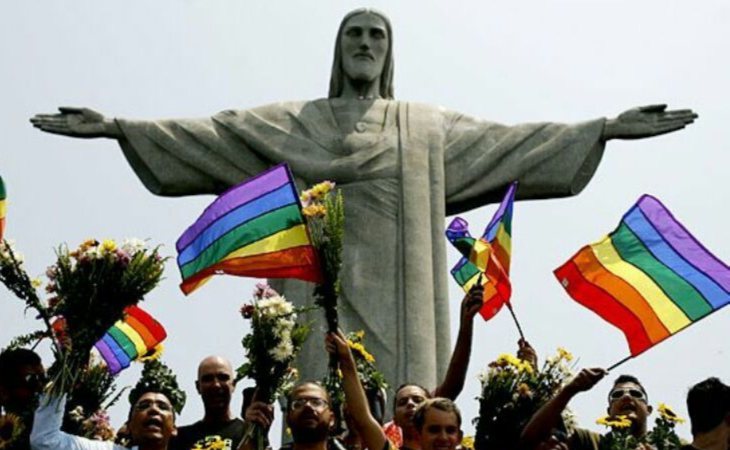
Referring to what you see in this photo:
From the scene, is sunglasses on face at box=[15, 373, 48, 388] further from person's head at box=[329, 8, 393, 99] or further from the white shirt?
person's head at box=[329, 8, 393, 99]


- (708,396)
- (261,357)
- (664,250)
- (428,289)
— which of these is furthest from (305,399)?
(428,289)

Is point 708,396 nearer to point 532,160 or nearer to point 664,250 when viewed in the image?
point 664,250

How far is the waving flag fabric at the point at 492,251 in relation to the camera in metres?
14.6

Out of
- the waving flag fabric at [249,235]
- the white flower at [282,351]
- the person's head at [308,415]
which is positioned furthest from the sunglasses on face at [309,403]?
the waving flag fabric at [249,235]

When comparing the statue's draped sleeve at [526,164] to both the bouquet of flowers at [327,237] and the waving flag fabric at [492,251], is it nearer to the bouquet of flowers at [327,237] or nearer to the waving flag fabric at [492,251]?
the waving flag fabric at [492,251]

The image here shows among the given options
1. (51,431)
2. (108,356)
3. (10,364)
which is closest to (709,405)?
(51,431)

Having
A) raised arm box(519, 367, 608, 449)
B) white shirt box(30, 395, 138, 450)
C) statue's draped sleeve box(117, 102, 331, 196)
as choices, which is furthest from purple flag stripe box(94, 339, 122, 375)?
raised arm box(519, 367, 608, 449)

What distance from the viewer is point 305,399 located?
11.7 metres

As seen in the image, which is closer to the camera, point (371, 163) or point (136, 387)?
point (136, 387)

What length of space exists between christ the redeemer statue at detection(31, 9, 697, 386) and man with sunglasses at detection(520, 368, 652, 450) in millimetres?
5405

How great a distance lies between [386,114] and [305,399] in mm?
8317

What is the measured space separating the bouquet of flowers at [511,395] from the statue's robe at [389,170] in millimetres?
5877

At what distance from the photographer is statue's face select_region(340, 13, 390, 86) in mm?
19719

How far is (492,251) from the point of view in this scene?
14742 millimetres
